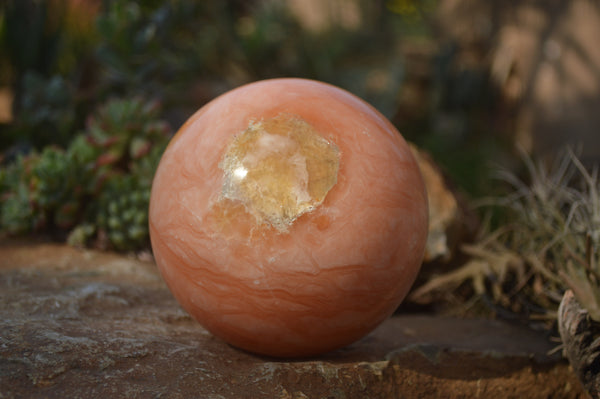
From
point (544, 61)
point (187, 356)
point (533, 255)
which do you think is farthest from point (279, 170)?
point (544, 61)

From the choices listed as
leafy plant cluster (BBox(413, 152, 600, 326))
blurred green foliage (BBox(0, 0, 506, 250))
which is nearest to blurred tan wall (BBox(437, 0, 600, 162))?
blurred green foliage (BBox(0, 0, 506, 250))

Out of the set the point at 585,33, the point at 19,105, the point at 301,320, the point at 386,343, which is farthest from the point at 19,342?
the point at 585,33

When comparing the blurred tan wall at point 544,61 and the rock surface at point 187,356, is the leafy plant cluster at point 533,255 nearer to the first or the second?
the rock surface at point 187,356

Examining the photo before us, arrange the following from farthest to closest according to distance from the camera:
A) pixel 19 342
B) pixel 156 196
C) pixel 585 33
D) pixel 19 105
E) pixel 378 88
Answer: pixel 378 88 → pixel 585 33 → pixel 19 105 → pixel 156 196 → pixel 19 342

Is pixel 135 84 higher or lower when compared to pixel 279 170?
higher

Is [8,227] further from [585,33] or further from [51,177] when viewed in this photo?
[585,33]

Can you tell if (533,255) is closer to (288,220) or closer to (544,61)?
(288,220)
